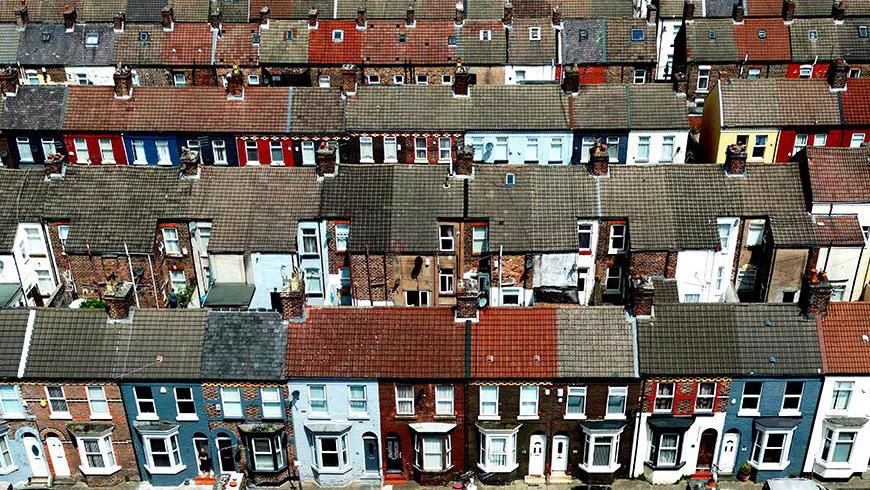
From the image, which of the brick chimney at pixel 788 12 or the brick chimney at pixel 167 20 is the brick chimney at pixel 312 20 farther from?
the brick chimney at pixel 788 12

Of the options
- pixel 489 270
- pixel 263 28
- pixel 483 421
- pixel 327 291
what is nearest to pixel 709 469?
pixel 483 421

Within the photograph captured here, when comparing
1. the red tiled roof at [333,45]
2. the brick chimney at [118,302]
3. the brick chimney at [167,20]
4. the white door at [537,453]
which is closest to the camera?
the brick chimney at [118,302]

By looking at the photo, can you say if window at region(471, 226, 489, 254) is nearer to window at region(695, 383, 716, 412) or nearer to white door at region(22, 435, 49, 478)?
window at region(695, 383, 716, 412)

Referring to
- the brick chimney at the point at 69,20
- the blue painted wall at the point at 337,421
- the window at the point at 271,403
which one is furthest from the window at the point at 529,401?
the brick chimney at the point at 69,20

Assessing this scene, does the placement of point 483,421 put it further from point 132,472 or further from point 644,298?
point 132,472

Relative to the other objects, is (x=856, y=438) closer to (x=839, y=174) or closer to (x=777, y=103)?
(x=839, y=174)

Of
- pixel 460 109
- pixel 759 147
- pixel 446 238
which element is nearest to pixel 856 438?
pixel 446 238
